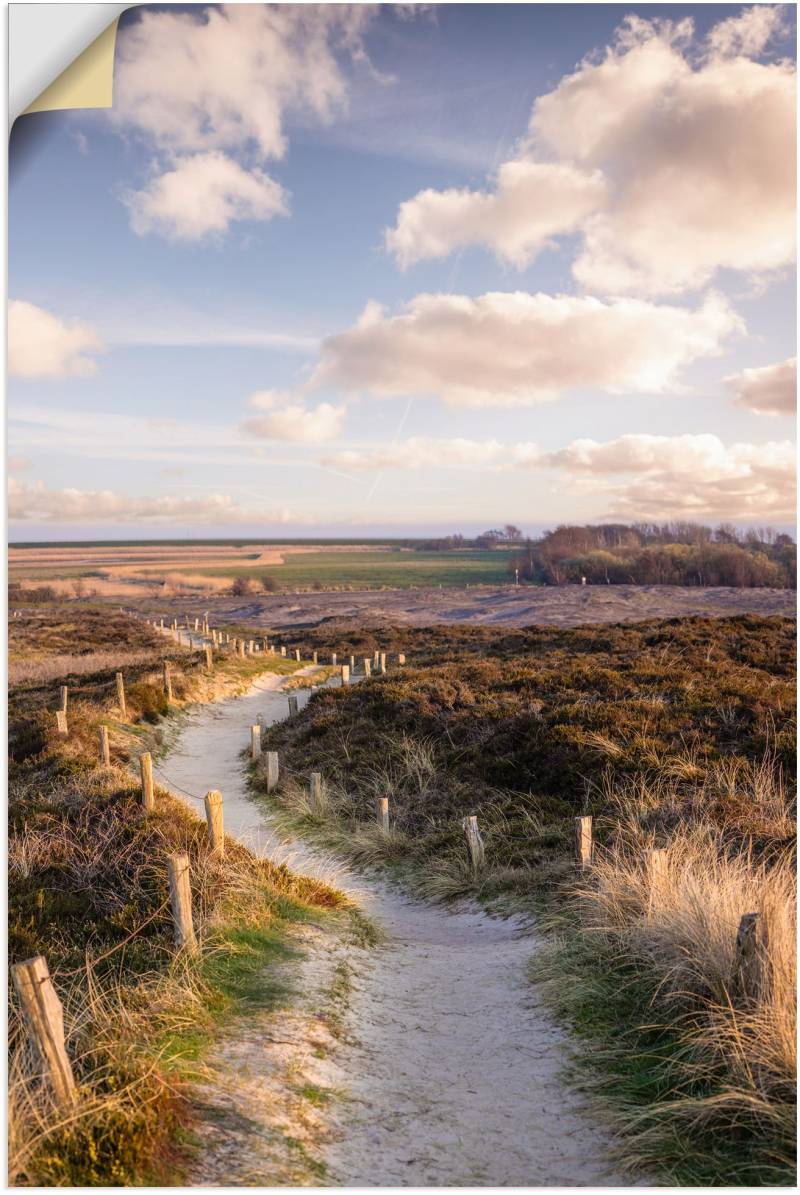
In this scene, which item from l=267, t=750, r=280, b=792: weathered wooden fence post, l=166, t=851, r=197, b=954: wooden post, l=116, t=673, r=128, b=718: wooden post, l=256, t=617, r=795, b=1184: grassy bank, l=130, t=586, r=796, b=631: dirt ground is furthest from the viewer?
l=130, t=586, r=796, b=631: dirt ground

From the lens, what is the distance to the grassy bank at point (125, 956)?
3.30m

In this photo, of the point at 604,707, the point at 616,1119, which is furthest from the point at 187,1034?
the point at 604,707

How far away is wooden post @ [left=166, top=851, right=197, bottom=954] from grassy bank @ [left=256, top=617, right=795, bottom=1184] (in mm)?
2927

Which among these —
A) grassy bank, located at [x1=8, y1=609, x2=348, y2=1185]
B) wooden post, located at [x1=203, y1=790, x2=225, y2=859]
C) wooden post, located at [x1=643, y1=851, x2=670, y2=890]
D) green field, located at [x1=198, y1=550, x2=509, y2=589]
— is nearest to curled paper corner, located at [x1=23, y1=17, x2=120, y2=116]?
Answer: grassy bank, located at [x1=8, y1=609, x2=348, y2=1185]

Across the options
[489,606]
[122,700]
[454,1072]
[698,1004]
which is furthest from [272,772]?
[489,606]

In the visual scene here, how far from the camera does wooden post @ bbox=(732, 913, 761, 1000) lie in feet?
14.5

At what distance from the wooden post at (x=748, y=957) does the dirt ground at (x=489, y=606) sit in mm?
18913

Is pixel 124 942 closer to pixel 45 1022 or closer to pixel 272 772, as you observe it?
Result: pixel 45 1022

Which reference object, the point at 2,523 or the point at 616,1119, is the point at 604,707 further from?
the point at 2,523

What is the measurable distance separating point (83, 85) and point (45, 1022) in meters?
3.87

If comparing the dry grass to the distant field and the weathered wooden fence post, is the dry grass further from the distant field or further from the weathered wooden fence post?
the distant field

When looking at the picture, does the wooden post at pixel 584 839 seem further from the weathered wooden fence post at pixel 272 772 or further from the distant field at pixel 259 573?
the distant field at pixel 259 573

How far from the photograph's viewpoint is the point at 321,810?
13.2 meters

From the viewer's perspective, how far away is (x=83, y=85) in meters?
2.85
